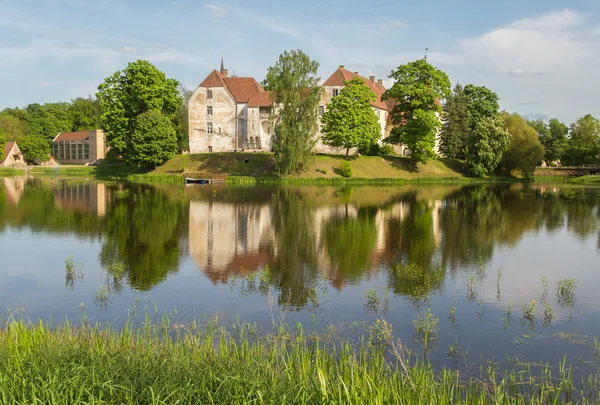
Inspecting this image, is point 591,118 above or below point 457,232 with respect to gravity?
above

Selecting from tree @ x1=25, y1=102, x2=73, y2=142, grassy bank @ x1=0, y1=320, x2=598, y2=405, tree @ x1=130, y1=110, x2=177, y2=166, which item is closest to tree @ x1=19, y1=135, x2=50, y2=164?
tree @ x1=25, y1=102, x2=73, y2=142

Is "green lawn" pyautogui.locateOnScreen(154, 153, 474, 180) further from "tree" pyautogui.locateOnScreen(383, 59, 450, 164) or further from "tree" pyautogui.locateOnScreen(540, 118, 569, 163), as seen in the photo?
"tree" pyautogui.locateOnScreen(540, 118, 569, 163)

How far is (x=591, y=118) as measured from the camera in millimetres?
85188

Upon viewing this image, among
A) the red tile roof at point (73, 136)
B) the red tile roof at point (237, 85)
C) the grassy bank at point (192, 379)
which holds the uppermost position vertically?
the red tile roof at point (237, 85)

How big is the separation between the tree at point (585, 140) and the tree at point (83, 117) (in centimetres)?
9075

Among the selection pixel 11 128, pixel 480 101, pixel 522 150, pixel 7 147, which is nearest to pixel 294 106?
pixel 522 150

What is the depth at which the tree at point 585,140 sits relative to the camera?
274ft

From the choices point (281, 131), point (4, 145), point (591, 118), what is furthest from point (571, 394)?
point (4, 145)

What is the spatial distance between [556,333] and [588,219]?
23132 mm

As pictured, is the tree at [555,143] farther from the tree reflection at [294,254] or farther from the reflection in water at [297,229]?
the tree reflection at [294,254]

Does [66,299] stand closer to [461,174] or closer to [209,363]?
[209,363]

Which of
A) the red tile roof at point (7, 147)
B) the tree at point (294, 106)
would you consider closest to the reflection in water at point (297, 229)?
the tree at point (294, 106)

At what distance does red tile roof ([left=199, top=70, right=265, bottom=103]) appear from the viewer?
249ft

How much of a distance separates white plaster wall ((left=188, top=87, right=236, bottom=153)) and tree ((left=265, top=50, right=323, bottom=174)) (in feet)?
56.0
